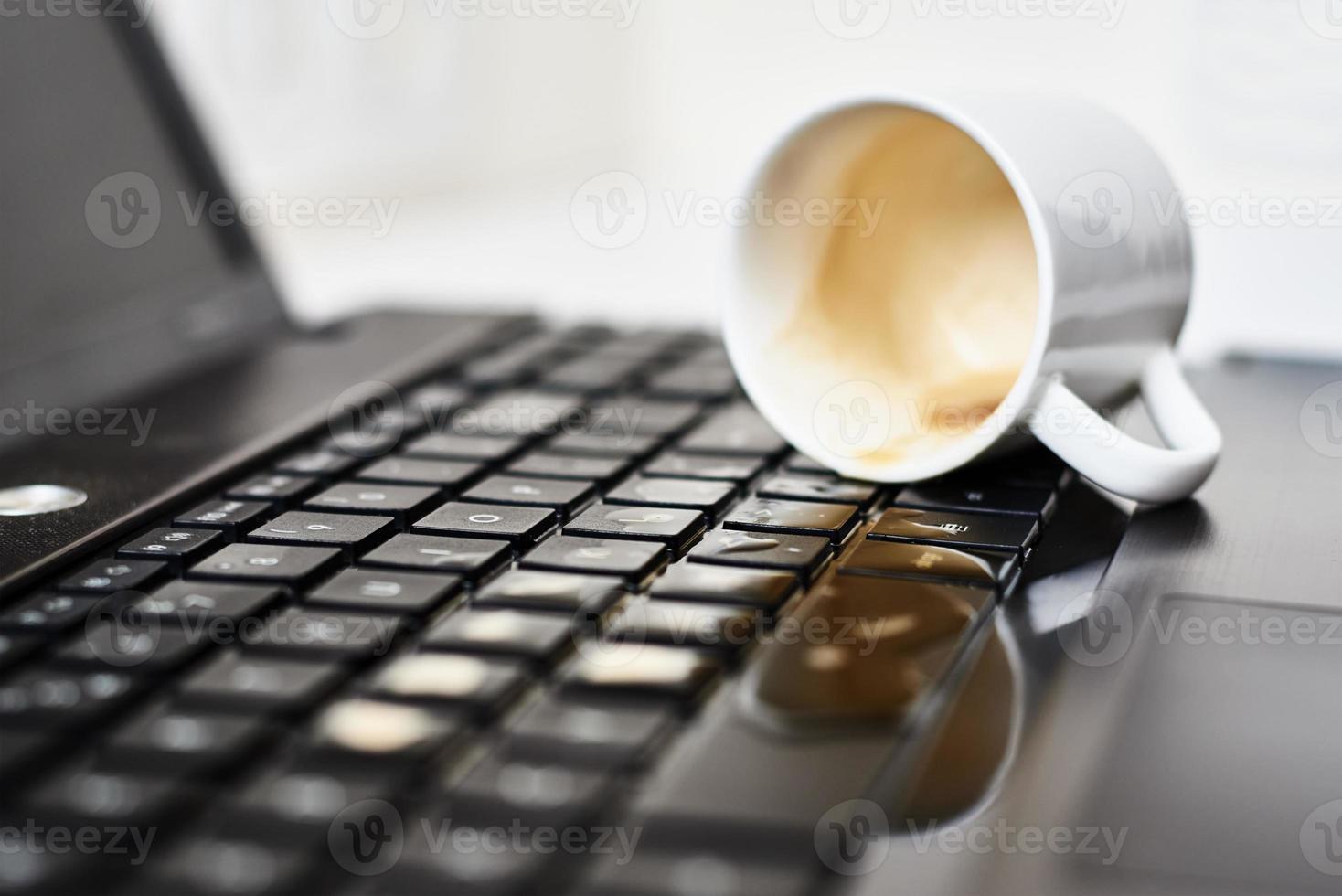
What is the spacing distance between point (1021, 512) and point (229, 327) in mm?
451

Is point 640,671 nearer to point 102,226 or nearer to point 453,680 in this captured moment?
point 453,680

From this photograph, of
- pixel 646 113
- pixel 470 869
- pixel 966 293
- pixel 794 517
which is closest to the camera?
pixel 470 869

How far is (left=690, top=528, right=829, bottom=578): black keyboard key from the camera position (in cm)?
43

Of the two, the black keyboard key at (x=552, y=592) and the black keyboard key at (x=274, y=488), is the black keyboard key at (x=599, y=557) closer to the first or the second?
the black keyboard key at (x=552, y=592)

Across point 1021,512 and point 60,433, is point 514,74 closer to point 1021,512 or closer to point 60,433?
point 60,433

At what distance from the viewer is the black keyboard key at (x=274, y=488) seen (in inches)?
20.0

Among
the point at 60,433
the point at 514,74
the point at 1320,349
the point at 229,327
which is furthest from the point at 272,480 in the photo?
the point at 514,74

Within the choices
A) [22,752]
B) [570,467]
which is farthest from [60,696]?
[570,467]

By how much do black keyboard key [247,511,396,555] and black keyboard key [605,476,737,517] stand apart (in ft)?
0.28

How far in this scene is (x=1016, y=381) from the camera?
50 cm

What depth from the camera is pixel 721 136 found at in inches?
50.8

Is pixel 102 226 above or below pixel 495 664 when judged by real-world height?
above

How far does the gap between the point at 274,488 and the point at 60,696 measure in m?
0.18

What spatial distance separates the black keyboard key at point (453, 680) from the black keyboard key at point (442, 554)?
0.07m
